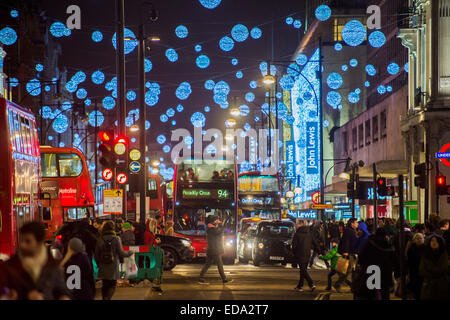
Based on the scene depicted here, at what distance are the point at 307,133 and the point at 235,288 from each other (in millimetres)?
68055

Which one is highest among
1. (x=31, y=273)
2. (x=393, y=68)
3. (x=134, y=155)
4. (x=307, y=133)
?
(x=393, y=68)

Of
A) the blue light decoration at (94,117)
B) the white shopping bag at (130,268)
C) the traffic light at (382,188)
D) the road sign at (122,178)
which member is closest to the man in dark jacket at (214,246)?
the white shopping bag at (130,268)

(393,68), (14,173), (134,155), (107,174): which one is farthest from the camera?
(393,68)

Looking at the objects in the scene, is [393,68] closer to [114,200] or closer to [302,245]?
[114,200]

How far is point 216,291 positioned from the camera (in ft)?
63.9

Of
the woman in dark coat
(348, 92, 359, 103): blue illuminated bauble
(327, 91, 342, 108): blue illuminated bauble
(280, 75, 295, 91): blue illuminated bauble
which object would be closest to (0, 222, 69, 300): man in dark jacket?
the woman in dark coat

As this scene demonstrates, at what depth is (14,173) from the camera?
16.9 m

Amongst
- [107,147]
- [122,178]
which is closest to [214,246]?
[107,147]

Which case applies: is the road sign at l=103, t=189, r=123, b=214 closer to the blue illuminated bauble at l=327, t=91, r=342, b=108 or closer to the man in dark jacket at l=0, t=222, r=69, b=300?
the man in dark jacket at l=0, t=222, r=69, b=300

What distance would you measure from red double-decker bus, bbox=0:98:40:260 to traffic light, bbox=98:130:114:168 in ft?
8.23

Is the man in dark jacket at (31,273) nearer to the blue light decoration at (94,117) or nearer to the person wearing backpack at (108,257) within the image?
the person wearing backpack at (108,257)

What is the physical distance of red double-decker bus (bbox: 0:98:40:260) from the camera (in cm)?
1648
